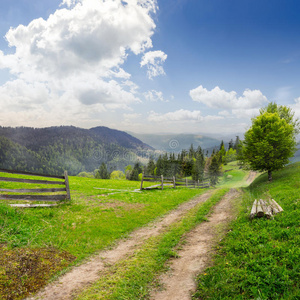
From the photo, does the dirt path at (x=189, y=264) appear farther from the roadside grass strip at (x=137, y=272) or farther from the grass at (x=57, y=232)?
the grass at (x=57, y=232)

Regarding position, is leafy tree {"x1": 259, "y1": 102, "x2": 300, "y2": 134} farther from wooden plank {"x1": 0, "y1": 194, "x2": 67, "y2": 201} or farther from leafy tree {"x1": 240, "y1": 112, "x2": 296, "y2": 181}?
wooden plank {"x1": 0, "y1": 194, "x2": 67, "y2": 201}

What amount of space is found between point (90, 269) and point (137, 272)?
1.85 m

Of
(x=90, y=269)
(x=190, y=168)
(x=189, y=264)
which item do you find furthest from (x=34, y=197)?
(x=190, y=168)

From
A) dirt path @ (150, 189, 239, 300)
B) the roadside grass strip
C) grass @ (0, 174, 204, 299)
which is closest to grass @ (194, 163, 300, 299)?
dirt path @ (150, 189, 239, 300)

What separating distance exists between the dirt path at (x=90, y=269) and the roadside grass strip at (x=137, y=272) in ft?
1.16

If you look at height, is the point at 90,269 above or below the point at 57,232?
below

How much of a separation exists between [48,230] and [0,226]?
6.63 feet

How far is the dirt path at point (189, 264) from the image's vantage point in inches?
218

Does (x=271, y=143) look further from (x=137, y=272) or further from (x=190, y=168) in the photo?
(x=190, y=168)

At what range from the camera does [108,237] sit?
390 inches

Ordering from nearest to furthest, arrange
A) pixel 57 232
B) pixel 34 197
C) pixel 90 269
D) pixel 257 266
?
pixel 257 266 < pixel 90 269 < pixel 57 232 < pixel 34 197

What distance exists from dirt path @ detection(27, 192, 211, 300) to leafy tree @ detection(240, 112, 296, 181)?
25625 mm

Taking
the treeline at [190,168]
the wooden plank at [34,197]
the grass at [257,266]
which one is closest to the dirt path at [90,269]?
the grass at [257,266]

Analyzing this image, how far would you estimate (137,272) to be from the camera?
6555 millimetres
